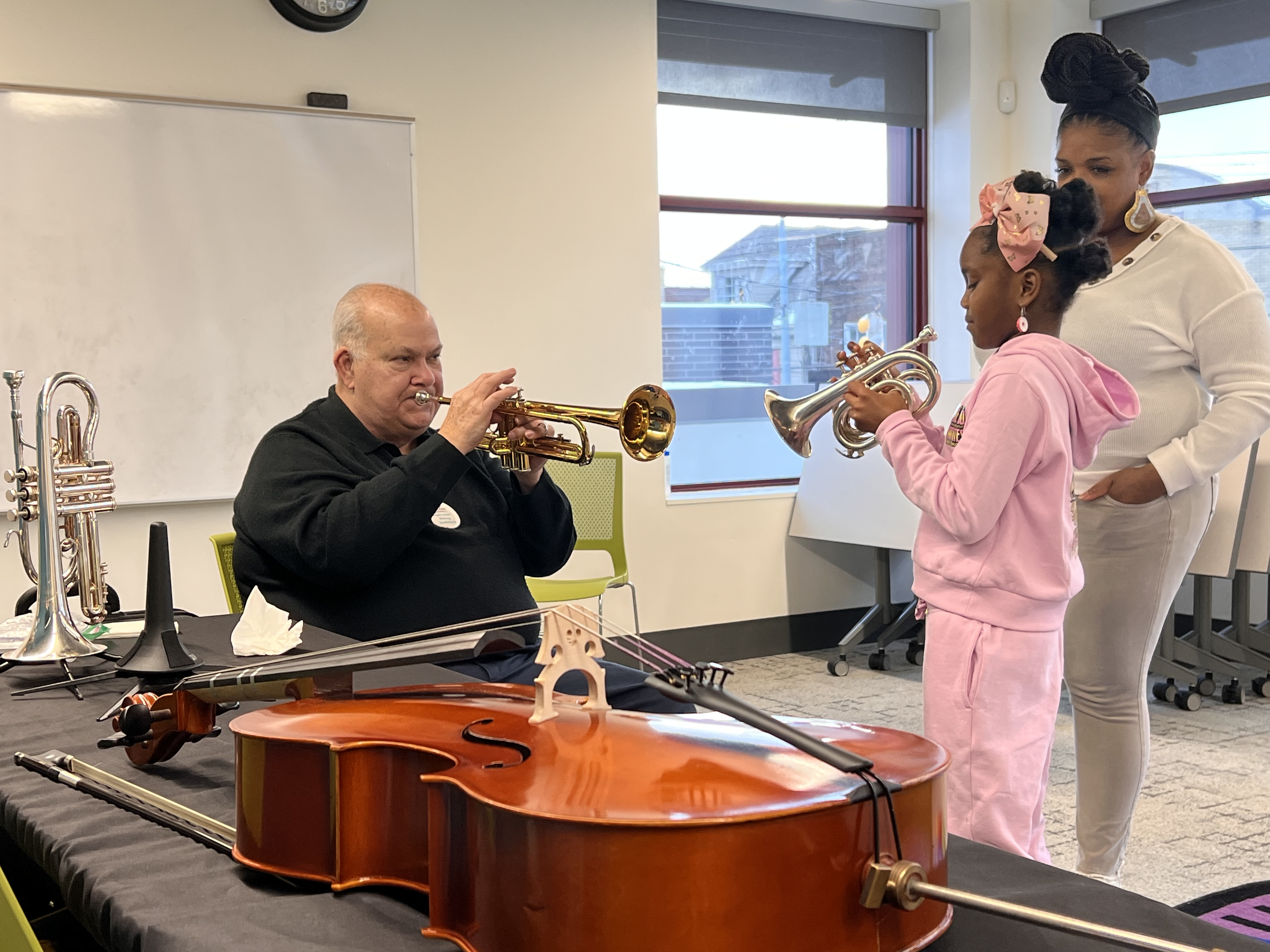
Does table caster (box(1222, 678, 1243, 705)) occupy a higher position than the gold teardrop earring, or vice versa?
the gold teardrop earring

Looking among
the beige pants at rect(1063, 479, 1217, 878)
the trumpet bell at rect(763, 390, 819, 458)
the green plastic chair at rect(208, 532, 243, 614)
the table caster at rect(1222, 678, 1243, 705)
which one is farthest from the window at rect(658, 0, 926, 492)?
the beige pants at rect(1063, 479, 1217, 878)

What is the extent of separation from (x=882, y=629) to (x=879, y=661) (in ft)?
0.84

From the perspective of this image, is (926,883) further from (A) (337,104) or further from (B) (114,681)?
(A) (337,104)

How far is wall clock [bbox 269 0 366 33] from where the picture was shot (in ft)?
13.9

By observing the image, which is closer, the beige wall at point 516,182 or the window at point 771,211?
the beige wall at point 516,182

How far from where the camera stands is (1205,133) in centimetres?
541

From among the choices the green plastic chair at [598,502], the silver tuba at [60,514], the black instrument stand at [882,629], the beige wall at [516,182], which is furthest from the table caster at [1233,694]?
the silver tuba at [60,514]

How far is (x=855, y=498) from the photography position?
5.12m

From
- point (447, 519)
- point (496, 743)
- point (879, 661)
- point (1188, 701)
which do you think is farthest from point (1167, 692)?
point (496, 743)

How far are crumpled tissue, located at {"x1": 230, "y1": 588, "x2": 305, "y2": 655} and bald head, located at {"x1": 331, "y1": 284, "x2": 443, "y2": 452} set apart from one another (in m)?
0.57

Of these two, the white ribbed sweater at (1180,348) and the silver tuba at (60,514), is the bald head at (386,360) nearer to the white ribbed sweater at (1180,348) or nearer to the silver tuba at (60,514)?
the silver tuba at (60,514)

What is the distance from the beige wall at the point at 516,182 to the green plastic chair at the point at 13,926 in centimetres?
338

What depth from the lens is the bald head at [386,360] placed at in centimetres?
233

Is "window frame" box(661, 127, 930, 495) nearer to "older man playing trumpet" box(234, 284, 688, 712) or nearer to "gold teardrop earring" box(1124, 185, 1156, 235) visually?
"older man playing trumpet" box(234, 284, 688, 712)
